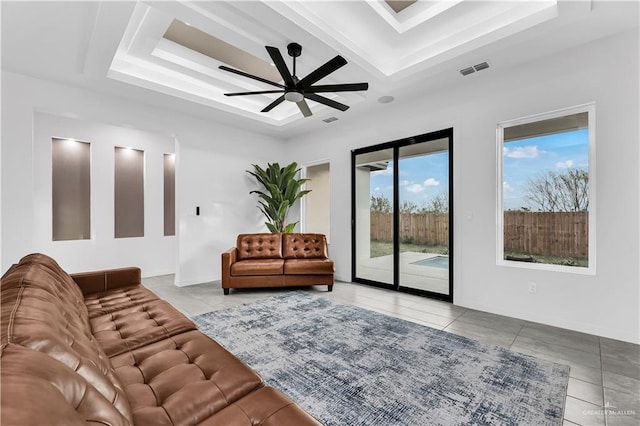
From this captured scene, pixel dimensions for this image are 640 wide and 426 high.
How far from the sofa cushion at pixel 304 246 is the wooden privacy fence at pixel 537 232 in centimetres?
171

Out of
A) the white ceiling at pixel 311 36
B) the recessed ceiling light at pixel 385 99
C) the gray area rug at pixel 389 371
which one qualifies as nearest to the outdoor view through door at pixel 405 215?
the recessed ceiling light at pixel 385 99

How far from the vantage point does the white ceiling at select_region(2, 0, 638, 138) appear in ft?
8.47

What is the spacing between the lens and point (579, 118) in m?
3.16

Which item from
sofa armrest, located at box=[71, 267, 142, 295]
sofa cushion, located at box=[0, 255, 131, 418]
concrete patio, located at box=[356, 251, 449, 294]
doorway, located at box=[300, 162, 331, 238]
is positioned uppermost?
doorway, located at box=[300, 162, 331, 238]

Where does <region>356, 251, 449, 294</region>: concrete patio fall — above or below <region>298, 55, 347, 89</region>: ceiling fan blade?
below

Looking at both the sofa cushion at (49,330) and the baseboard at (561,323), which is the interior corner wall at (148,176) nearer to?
the sofa cushion at (49,330)

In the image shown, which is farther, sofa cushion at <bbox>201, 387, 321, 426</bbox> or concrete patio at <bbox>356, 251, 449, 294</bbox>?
concrete patio at <bbox>356, 251, 449, 294</bbox>

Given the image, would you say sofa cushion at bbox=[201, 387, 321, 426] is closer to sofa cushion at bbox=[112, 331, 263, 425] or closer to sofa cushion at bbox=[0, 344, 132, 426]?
sofa cushion at bbox=[112, 331, 263, 425]

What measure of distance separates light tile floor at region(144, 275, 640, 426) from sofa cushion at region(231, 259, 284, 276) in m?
0.33

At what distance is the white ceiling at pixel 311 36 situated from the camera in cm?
258

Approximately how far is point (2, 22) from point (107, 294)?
2737 mm

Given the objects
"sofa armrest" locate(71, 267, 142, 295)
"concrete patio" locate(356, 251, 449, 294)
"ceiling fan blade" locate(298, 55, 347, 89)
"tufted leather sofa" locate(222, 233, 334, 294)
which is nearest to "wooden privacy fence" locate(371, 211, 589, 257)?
"concrete patio" locate(356, 251, 449, 294)

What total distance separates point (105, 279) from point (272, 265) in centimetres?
220

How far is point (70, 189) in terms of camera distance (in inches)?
198
